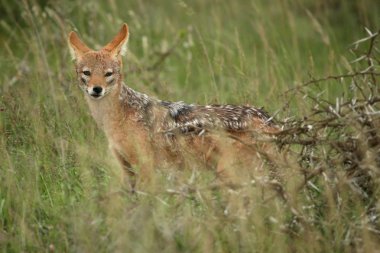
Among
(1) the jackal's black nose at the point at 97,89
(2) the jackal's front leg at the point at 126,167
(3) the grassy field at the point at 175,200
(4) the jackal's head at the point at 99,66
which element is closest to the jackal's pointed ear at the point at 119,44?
(4) the jackal's head at the point at 99,66

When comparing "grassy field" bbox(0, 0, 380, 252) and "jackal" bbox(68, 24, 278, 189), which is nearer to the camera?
"grassy field" bbox(0, 0, 380, 252)

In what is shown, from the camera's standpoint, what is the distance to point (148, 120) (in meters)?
6.89

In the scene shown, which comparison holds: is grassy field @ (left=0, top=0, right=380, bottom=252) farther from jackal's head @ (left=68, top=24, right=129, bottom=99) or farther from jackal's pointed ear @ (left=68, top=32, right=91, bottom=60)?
jackal's pointed ear @ (left=68, top=32, right=91, bottom=60)

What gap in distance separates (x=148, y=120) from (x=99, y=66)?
0.59 m

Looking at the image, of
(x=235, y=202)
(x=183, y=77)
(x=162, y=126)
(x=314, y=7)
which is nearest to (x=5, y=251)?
(x=235, y=202)

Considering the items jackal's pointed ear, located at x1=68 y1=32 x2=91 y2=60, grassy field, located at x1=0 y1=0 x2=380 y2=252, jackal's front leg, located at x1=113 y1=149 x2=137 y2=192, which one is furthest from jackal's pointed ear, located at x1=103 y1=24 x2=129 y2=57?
jackal's front leg, located at x1=113 y1=149 x2=137 y2=192

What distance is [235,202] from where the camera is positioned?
5082 millimetres

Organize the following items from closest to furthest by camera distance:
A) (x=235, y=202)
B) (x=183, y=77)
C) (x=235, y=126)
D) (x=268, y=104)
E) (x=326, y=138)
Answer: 1. (x=235, y=202)
2. (x=326, y=138)
3. (x=235, y=126)
4. (x=268, y=104)
5. (x=183, y=77)

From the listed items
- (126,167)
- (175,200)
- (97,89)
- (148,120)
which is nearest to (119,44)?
(97,89)

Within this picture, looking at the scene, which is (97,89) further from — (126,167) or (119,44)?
(126,167)

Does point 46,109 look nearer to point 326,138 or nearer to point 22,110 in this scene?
point 22,110

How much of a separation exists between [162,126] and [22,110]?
130 centimetres

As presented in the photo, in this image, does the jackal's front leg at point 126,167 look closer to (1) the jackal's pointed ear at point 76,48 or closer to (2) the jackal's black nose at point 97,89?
(2) the jackal's black nose at point 97,89

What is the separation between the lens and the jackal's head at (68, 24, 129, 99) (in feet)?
22.5
